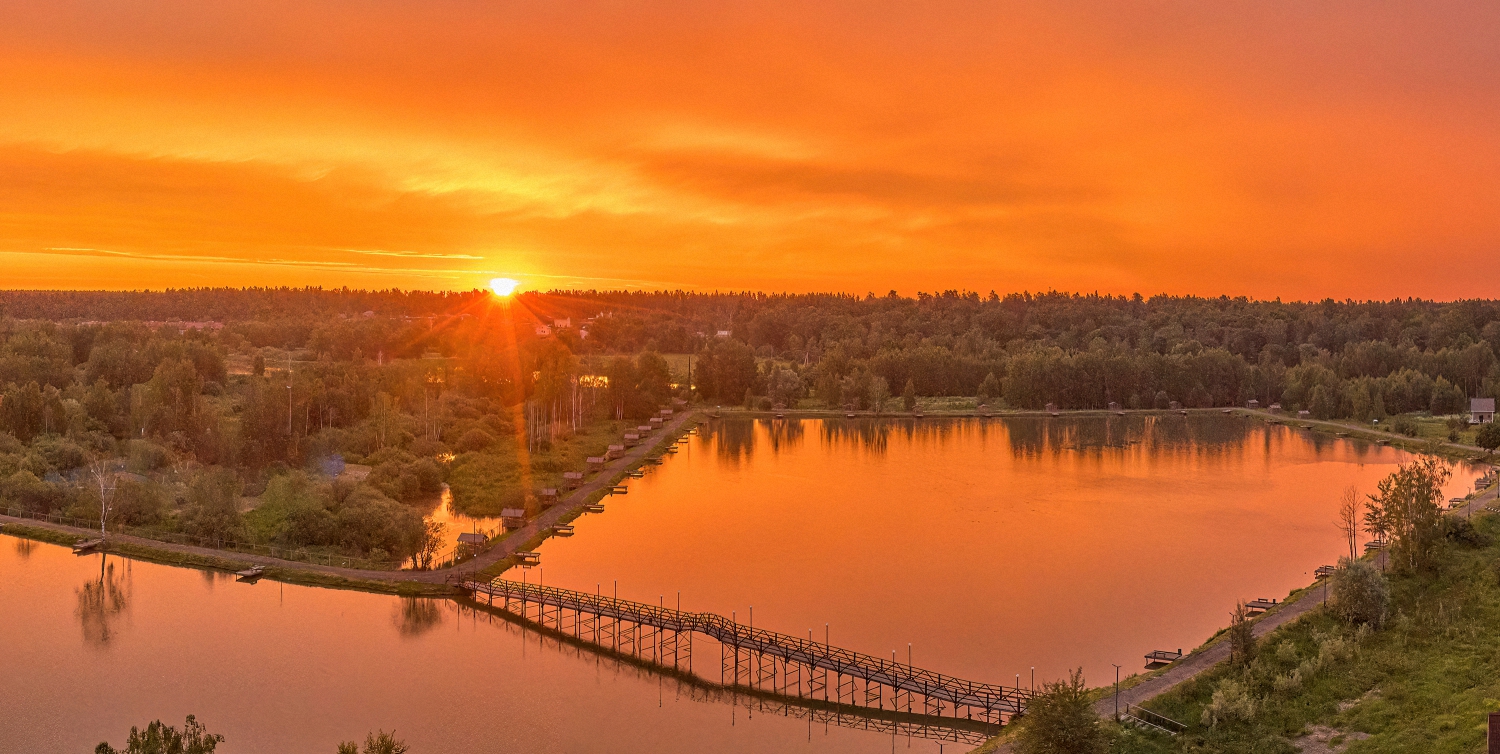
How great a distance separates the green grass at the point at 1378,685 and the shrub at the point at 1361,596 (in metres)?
0.40

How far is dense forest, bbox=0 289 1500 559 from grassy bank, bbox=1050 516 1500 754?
26.6 meters

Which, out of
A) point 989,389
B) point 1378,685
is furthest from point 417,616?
point 989,389

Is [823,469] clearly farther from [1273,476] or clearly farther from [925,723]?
[925,723]

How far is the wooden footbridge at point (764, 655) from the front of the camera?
26.2 m

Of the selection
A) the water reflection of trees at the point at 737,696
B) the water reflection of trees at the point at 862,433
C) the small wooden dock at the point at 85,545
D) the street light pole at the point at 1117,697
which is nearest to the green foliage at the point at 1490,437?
the water reflection of trees at the point at 862,433

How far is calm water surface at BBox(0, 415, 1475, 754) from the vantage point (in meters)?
25.5

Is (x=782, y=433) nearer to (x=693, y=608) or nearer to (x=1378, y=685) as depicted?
(x=693, y=608)

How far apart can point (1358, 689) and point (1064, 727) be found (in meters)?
9.38

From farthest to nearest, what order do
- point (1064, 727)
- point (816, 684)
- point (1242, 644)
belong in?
point (816, 684)
point (1242, 644)
point (1064, 727)

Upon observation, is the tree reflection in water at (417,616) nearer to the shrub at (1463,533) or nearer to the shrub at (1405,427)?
the shrub at (1463,533)

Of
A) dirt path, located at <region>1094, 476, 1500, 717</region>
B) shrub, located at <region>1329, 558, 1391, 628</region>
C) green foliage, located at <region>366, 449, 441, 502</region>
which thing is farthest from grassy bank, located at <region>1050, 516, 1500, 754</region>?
green foliage, located at <region>366, 449, 441, 502</region>

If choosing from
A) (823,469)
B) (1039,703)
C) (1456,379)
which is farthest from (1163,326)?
(1039,703)

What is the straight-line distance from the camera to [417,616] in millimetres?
33094

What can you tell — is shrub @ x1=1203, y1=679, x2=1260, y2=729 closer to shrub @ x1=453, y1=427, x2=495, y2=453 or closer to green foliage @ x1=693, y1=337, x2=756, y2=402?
shrub @ x1=453, y1=427, x2=495, y2=453
